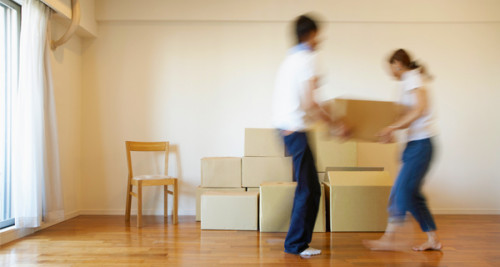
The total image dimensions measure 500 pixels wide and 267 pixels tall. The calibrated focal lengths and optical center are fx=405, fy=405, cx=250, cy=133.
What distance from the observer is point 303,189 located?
7.63 ft

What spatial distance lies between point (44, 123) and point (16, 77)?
1.35 feet

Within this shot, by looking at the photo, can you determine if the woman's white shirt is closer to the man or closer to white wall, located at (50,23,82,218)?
the man

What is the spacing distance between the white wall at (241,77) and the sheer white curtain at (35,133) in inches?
31.2

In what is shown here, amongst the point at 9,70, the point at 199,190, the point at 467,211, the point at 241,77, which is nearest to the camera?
the point at 9,70

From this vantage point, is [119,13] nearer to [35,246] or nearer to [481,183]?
[35,246]

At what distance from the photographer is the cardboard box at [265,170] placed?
11.8ft

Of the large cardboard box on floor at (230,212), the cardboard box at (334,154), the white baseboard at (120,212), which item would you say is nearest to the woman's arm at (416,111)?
the cardboard box at (334,154)

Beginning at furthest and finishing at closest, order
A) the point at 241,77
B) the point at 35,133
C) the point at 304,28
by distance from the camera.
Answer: the point at 241,77 < the point at 35,133 < the point at 304,28

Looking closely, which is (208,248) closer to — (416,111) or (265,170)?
(265,170)

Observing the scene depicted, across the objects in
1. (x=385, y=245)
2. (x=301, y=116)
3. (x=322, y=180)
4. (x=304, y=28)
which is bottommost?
(x=385, y=245)

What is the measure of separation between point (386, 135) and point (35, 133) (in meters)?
2.53

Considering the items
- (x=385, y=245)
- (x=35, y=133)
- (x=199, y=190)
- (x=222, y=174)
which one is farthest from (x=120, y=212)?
(x=385, y=245)

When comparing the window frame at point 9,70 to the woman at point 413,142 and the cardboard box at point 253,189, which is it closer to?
the cardboard box at point 253,189

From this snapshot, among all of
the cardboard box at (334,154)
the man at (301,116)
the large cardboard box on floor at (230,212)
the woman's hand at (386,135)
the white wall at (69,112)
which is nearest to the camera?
the man at (301,116)
